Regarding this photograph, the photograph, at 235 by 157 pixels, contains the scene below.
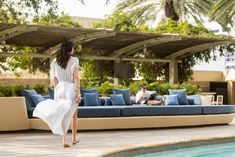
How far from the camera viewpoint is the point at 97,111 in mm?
11312

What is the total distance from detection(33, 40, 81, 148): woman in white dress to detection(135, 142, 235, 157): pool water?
1.32 m

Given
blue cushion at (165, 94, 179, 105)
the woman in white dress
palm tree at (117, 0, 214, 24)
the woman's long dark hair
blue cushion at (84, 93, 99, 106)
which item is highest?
palm tree at (117, 0, 214, 24)

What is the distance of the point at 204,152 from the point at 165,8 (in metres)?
16.7

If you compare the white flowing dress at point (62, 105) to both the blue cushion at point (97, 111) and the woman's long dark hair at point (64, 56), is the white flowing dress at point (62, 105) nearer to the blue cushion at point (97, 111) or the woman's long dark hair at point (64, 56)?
the woman's long dark hair at point (64, 56)

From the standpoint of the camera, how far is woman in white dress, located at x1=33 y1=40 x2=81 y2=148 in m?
7.61

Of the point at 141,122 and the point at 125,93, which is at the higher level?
the point at 125,93

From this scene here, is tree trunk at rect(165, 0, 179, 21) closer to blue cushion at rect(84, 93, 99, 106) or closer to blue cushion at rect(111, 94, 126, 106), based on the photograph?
blue cushion at rect(111, 94, 126, 106)

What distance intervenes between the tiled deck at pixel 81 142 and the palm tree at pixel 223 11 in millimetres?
10772

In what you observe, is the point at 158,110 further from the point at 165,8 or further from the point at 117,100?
the point at 165,8

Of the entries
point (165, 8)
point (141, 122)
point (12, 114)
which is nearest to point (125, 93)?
point (141, 122)

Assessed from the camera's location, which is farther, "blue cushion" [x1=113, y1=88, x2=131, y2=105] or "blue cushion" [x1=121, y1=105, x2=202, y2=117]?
"blue cushion" [x1=113, y1=88, x2=131, y2=105]

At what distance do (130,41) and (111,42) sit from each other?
2.31 ft

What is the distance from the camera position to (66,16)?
87.9ft

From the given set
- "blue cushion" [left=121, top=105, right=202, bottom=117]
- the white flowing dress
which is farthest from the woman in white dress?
"blue cushion" [left=121, top=105, right=202, bottom=117]
